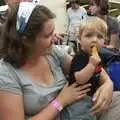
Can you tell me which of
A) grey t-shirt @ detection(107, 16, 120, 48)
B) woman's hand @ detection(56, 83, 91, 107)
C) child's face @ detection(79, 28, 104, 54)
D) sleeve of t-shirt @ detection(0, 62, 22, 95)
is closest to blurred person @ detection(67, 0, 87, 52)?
grey t-shirt @ detection(107, 16, 120, 48)

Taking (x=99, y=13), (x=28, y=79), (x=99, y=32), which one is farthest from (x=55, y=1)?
(x=28, y=79)

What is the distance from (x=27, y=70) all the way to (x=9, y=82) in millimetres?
149

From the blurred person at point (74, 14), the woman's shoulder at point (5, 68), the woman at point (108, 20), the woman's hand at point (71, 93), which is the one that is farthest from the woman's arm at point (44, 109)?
the blurred person at point (74, 14)

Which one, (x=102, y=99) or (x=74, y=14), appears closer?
(x=102, y=99)

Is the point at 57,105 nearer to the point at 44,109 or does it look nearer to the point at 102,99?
the point at 44,109

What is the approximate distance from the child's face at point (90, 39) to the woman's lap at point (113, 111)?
1.06ft

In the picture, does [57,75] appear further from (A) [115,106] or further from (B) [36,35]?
(A) [115,106]

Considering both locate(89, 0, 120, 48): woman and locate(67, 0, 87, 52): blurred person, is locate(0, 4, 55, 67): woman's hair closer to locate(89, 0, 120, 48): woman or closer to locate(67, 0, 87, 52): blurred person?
locate(89, 0, 120, 48): woman

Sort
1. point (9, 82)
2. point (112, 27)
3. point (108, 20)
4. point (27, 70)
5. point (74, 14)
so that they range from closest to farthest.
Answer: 1. point (9, 82)
2. point (27, 70)
3. point (112, 27)
4. point (108, 20)
5. point (74, 14)

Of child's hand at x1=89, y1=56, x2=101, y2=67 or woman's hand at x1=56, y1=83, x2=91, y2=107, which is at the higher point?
child's hand at x1=89, y1=56, x2=101, y2=67

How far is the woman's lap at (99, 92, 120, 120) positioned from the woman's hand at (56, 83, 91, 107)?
0.22 meters

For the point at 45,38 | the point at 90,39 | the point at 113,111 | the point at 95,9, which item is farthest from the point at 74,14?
the point at 45,38

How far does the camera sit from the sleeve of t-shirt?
190 centimetres

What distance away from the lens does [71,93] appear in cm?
211
